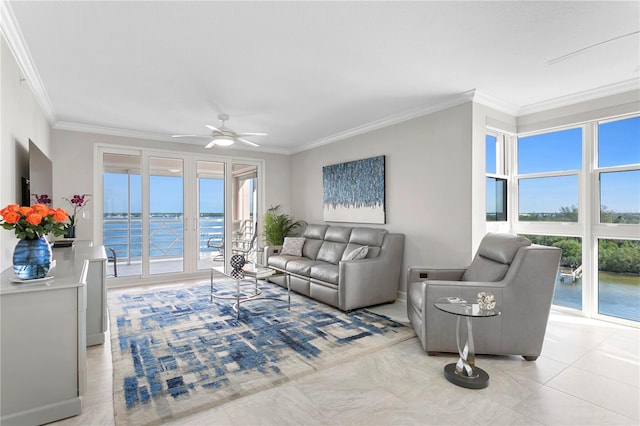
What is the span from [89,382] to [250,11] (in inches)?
116

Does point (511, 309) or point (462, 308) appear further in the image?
point (511, 309)

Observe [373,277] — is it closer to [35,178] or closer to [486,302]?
[486,302]

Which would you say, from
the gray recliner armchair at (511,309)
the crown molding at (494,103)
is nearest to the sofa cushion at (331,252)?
the gray recliner armchair at (511,309)

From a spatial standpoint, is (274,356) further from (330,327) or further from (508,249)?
(508,249)

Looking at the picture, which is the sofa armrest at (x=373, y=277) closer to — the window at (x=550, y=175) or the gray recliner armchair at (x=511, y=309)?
the gray recliner armchair at (x=511, y=309)

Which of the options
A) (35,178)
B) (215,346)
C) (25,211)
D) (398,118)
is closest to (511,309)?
(215,346)

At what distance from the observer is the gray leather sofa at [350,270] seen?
4070 millimetres

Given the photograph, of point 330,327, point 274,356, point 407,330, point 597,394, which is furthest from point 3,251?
point 597,394

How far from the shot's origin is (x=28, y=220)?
6.54 feet

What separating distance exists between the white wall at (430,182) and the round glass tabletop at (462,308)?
1293 mm

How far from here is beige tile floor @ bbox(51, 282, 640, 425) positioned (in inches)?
78.7

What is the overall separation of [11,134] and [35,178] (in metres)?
0.63

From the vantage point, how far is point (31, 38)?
8.37 feet

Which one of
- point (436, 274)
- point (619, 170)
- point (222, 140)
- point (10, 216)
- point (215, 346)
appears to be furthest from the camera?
point (222, 140)
